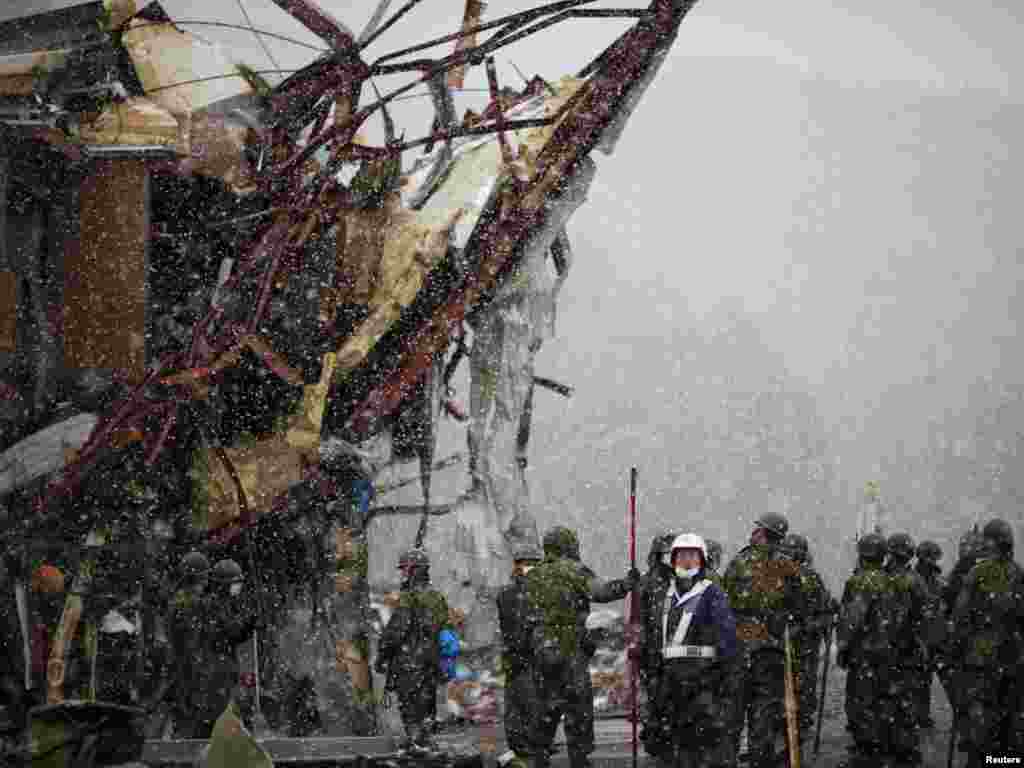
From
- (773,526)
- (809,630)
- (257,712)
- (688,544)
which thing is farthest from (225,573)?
(809,630)

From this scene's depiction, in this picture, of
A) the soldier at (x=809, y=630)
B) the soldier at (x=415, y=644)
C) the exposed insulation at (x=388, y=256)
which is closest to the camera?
the soldier at (x=809, y=630)

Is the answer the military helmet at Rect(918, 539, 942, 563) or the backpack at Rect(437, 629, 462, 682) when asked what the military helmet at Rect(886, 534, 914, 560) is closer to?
the military helmet at Rect(918, 539, 942, 563)

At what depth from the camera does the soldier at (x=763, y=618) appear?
1014cm

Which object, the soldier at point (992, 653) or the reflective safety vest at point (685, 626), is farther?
the soldier at point (992, 653)

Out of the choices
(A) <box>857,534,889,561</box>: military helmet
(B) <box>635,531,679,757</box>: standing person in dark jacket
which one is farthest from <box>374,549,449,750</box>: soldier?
(A) <box>857,534,889,561</box>: military helmet

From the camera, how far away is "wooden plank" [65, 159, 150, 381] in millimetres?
12078

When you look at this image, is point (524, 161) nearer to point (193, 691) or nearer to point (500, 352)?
point (500, 352)

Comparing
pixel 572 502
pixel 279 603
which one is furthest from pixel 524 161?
pixel 572 502

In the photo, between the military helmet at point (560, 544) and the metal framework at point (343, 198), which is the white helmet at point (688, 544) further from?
the metal framework at point (343, 198)

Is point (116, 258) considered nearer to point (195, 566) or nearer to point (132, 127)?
point (132, 127)

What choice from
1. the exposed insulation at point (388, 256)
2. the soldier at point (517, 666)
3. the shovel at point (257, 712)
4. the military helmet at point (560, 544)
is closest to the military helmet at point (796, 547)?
the military helmet at point (560, 544)

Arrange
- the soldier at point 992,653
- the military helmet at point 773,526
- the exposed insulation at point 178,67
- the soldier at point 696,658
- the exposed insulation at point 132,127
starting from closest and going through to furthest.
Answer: the soldier at point 696,658 < the soldier at point 992,653 < the military helmet at point 773,526 < the exposed insulation at point 132,127 < the exposed insulation at point 178,67

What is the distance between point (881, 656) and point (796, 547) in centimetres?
184

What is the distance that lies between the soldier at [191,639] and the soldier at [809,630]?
4999 mm
